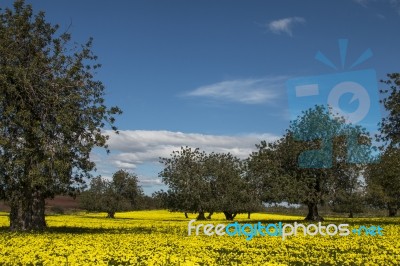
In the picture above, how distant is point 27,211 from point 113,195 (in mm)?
72504

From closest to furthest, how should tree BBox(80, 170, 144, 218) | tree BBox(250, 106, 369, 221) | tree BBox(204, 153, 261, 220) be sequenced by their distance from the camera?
tree BBox(250, 106, 369, 221)
tree BBox(204, 153, 261, 220)
tree BBox(80, 170, 144, 218)

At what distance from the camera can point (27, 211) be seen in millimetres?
37500

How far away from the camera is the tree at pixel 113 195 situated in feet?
351

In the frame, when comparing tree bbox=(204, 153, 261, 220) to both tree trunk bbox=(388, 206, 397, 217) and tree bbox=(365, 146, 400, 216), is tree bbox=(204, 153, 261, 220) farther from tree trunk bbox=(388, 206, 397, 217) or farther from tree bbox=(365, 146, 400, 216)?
tree trunk bbox=(388, 206, 397, 217)

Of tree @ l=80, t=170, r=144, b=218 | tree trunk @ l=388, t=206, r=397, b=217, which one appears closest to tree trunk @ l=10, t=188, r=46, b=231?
tree @ l=80, t=170, r=144, b=218

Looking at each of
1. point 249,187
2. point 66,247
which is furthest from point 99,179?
point 66,247

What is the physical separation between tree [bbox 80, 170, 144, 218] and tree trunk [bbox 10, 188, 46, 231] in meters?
66.5

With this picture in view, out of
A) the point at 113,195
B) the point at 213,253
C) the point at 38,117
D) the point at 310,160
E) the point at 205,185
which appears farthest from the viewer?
the point at 113,195

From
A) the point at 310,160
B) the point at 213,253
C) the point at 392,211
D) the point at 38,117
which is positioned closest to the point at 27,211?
the point at 38,117

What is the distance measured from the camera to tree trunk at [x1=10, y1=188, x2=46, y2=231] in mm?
36125

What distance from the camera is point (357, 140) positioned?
61438mm

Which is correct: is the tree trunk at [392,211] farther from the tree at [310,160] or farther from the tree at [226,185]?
the tree at [310,160]

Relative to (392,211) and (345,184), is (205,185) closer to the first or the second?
(345,184)

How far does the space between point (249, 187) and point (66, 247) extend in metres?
45.6
